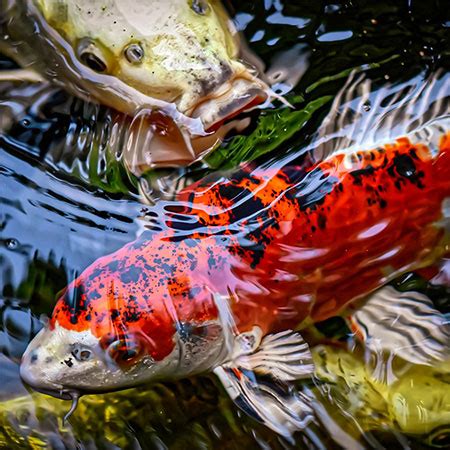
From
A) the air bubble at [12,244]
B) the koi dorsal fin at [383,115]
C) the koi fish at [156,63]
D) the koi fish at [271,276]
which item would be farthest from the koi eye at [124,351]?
the koi dorsal fin at [383,115]

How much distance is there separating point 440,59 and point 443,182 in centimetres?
56

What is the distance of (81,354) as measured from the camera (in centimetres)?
192

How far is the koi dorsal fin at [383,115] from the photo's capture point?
221 centimetres

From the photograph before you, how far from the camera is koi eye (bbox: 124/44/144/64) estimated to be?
2268 mm

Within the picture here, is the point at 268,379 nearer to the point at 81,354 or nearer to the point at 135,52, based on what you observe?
the point at 81,354

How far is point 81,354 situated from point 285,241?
2.05 ft

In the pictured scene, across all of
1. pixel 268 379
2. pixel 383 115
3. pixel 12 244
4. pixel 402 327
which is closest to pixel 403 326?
pixel 402 327

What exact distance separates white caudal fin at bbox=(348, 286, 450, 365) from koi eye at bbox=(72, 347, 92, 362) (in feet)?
2.62

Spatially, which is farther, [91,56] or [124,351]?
[91,56]

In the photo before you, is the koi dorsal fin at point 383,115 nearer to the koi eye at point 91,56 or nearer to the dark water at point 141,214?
the dark water at point 141,214

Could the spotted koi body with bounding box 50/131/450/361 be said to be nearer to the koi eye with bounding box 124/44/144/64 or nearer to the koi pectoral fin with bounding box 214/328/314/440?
the koi pectoral fin with bounding box 214/328/314/440

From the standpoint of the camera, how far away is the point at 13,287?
86.7 inches

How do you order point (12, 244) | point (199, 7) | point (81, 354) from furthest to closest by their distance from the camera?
point (199, 7), point (12, 244), point (81, 354)

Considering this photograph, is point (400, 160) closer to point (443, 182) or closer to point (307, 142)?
point (443, 182)
